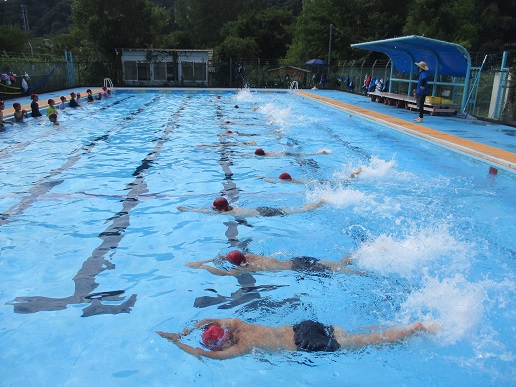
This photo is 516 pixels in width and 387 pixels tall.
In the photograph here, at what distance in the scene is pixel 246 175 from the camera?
822 cm

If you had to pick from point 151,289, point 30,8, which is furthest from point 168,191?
point 30,8

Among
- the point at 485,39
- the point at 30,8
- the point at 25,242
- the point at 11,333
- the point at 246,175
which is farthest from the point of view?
the point at 30,8

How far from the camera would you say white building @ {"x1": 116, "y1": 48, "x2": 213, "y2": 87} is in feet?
97.8

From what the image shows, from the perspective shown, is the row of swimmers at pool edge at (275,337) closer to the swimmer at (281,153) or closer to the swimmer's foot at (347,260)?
the swimmer's foot at (347,260)

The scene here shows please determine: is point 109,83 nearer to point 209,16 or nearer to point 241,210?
point 241,210

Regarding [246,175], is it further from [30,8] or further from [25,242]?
[30,8]

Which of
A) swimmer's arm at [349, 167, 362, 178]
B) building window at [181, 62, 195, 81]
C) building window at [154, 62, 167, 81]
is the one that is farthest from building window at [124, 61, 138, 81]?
swimmer's arm at [349, 167, 362, 178]

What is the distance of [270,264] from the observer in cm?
471

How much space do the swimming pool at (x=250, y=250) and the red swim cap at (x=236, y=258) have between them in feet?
0.90

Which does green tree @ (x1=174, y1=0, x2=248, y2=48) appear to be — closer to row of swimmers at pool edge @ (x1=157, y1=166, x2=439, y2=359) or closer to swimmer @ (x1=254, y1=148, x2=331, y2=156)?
swimmer @ (x1=254, y1=148, x2=331, y2=156)

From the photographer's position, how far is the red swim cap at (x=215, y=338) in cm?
335

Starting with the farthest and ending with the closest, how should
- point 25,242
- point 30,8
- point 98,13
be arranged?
point 30,8, point 98,13, point 25,242

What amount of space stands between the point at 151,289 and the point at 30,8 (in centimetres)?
6723

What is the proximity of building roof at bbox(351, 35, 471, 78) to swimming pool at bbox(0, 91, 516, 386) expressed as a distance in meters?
6.14
